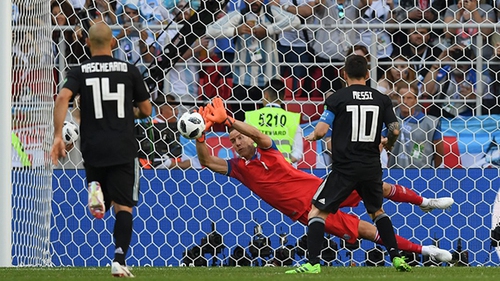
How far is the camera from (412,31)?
959 cm

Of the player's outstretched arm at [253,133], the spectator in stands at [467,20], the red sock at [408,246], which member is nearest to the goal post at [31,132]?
the player's outstretched arm at [253,133]

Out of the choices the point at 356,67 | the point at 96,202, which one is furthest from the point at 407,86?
the point at 96,202

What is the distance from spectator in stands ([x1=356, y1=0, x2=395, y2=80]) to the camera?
9.59 meters

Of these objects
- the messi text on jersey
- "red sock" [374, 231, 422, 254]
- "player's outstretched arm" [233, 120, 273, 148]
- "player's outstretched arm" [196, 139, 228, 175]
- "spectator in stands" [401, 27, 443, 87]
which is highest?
"spectator in stands" [401, 27, 443, 87]

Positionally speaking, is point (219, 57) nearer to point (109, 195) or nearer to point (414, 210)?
point (414, 210)

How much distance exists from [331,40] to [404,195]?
2313 millimetres

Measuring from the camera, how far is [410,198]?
7898 mm

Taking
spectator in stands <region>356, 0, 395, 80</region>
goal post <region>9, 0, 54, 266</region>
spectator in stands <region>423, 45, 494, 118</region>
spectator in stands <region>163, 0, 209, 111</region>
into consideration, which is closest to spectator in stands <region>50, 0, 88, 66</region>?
goal post <region>9, 0, 54, 266</region>

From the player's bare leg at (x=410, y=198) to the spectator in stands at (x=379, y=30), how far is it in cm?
167

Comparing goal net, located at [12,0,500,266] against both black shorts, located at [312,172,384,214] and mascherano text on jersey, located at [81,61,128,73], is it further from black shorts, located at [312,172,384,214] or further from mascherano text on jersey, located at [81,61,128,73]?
mascherano text on jersey, located at [81,61,128,73]

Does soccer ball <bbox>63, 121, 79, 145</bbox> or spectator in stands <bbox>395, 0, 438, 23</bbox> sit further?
spectator in stands <bbox>395, 0, 438, 23</bbox>

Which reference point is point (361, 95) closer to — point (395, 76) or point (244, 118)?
point (395, 76)

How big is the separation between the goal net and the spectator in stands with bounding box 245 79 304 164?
10 cm

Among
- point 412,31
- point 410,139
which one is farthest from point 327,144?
point 412,31
